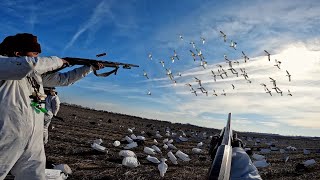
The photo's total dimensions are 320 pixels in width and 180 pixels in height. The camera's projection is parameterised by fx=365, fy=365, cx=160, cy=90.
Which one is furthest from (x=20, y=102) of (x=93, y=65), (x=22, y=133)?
(x=93, y=65)

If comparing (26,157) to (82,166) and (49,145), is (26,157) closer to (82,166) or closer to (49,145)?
(82,166)

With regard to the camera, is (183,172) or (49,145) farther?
(49,145)

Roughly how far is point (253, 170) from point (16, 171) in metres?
3.14

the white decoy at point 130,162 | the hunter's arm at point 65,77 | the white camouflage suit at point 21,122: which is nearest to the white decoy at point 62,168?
the white decoy at point 130,162

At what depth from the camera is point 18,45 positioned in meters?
5.02

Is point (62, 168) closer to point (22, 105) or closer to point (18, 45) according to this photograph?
point (22, 105)

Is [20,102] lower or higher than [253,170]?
higher

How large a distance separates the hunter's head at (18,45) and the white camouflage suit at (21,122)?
0.32 metres

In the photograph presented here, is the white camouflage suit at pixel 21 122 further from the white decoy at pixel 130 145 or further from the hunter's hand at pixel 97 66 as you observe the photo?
the white decoy at pixel 130 145

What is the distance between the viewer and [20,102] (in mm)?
4902

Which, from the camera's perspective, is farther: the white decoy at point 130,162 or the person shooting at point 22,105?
the white decoy at point 130,162

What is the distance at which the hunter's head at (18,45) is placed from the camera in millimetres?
5016

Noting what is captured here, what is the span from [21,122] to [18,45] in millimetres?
1060

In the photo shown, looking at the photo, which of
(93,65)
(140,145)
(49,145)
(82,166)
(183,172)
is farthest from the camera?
(140,145)
